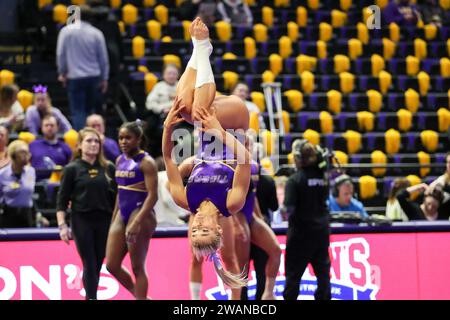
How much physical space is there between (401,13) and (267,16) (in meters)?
2.10

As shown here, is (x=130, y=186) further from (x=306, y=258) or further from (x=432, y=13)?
(x=432, y=13)

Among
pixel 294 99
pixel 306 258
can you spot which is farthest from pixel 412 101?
pixel 306 258

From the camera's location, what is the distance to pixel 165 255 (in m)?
8.99

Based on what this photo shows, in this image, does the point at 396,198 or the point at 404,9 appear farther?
the point at 404,9

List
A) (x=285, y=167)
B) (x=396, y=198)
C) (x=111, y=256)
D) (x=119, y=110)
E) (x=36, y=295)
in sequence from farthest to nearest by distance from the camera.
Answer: (x=119, y=110) → (x=285, y=167) → (x=396, y=198) → (x=36, y=295) → (x=111, y=256)

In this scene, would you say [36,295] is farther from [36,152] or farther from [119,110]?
[119,110]

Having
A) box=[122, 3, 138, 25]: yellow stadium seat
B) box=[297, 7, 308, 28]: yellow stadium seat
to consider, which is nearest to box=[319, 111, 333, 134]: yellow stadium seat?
box=[297, 7, 308, 28]: yellow stadium seat

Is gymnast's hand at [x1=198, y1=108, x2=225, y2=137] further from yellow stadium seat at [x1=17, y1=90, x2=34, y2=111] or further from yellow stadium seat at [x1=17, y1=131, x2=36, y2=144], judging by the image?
yellow stadium seat at [x1=17, y1=90, x2=34, y2=111]

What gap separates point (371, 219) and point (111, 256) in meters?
2.48

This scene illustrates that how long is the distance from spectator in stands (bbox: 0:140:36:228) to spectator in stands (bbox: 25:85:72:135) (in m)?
1.41

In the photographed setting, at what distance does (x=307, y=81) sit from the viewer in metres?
13.4

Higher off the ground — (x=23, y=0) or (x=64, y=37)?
(x=23, y=0)

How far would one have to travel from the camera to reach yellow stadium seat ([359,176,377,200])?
39.4 ft

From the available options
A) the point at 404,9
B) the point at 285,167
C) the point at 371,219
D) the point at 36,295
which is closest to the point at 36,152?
the point at 36,295
